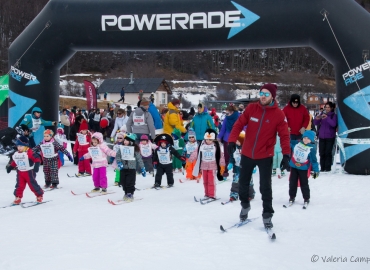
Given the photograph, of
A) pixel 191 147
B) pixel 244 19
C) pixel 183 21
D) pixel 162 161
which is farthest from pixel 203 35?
pixel 162 161

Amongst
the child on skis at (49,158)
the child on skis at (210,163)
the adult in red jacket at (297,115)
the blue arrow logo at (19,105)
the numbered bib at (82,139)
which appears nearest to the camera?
the child on skis at (210,163)

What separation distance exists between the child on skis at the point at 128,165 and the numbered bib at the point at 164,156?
36.2 inches

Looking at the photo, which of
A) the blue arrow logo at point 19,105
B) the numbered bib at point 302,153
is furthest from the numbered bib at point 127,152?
the blue arrow logo at point 19,105

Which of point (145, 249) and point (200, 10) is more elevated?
point (200, 10)

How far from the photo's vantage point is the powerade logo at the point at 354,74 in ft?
27.2

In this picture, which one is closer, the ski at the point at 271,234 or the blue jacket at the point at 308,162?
the ski at the point at 271,234

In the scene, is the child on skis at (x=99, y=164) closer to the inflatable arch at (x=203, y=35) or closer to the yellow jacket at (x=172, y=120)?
the yellow jacket at (x=172, y=120)

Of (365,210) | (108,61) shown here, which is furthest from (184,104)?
(365,210)

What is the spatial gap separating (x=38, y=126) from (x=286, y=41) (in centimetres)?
601

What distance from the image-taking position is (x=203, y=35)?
357 inches

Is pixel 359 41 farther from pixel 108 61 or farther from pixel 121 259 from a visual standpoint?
pixel 108 61

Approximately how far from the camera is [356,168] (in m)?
8.54

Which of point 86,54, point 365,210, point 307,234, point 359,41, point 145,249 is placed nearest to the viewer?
point 145,249

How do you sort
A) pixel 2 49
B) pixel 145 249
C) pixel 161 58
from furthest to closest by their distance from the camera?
pixel 161 58 < pixel 2 49 < pixel 145 249
